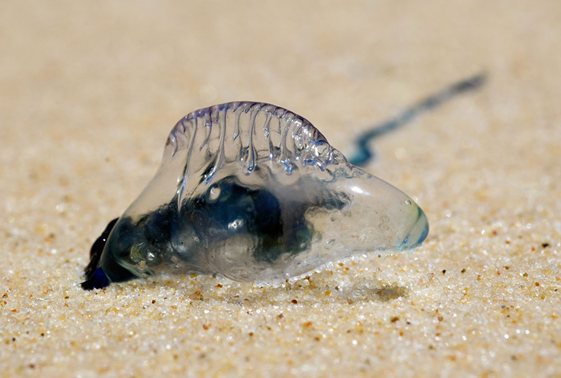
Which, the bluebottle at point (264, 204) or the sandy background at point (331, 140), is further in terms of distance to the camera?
the bluebottle at point (264, 204)

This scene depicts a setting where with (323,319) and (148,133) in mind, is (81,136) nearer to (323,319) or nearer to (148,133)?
(148,133)

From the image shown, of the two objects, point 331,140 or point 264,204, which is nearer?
point 264,204

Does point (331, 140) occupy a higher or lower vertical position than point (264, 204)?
higher

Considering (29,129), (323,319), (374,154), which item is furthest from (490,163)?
(29,129)

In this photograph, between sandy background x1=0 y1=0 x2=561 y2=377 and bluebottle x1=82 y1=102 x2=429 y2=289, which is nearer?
sandy background x1=0 y1=0 x2=561 y2=377
